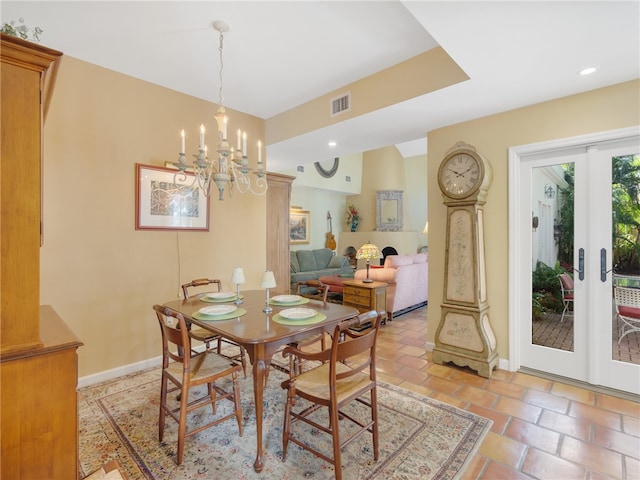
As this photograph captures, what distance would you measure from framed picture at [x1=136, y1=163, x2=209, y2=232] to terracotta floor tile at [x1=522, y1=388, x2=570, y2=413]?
11.0ft

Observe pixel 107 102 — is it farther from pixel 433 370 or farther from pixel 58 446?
pixel 433 370

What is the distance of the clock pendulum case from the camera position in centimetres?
287

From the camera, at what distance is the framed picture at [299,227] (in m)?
7.96

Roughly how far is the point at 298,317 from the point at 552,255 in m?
2.43

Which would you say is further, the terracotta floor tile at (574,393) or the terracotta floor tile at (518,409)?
the terracotta floor tile at (574,393)

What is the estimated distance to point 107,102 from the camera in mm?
2822

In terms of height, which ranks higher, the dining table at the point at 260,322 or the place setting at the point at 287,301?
the place setting at the point at 287,301

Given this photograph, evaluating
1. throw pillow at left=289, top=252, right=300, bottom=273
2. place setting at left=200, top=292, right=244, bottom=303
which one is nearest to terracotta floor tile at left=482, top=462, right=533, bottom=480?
place setting at left=200, top=292, right=244, bottom=303

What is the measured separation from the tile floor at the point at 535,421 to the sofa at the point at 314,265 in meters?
3.68

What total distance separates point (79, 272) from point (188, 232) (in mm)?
993

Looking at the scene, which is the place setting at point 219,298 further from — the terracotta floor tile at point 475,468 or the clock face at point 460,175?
the clock face at point 460,175

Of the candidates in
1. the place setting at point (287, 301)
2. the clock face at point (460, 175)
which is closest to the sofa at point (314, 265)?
the place setting at point (287, 301)

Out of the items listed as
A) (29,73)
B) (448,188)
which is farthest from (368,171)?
(29,73)

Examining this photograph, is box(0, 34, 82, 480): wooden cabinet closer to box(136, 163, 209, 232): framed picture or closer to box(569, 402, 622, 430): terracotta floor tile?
box(136, 163, 209, 232): framed picture
